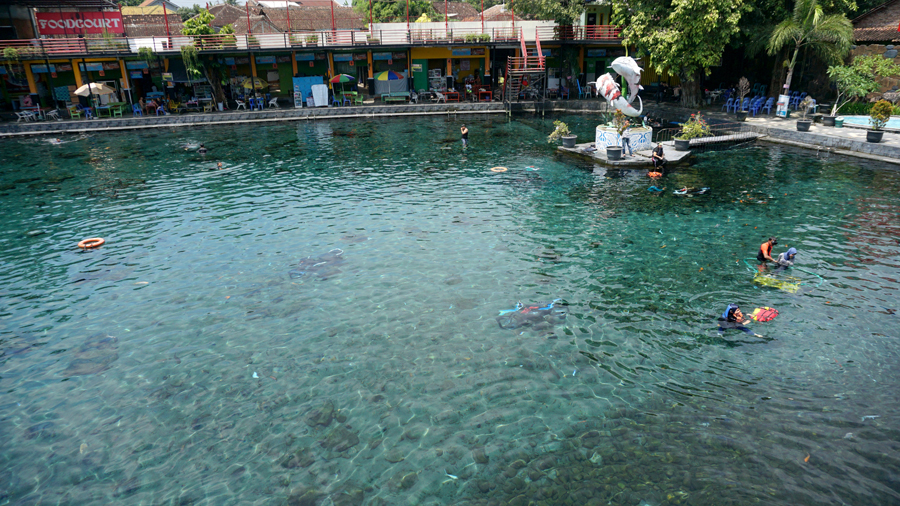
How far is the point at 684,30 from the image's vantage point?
30.8m

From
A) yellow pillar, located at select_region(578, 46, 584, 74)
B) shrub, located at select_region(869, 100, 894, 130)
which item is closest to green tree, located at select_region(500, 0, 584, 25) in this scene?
yellow pillar, located at select_region(578, 46, 584, 74)

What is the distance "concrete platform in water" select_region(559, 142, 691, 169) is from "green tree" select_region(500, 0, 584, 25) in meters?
19.6

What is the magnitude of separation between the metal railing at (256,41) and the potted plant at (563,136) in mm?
16895

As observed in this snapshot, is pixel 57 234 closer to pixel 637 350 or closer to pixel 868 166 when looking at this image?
pixel 637 350

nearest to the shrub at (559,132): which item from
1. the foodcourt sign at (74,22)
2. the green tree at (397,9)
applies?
the foodcourt sign at (74,22)

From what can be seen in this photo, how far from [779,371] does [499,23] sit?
41668mm

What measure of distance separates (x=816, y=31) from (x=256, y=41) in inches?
1445

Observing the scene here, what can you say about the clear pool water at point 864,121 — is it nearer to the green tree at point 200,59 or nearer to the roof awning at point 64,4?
the green tree at point 200,59

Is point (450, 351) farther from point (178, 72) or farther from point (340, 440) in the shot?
point (178, 72)

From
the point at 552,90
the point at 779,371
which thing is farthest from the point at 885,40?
the point at 779,371

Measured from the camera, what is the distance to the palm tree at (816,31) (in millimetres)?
27953

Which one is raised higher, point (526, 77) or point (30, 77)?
point (30, 77)

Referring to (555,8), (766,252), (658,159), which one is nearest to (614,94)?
(658,159)

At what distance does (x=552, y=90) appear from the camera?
4353 cm
